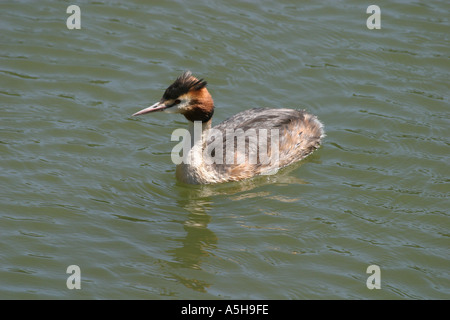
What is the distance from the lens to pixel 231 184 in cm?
928

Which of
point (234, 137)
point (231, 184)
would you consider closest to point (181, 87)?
point (234, 137)

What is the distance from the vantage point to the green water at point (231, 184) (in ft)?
24.3

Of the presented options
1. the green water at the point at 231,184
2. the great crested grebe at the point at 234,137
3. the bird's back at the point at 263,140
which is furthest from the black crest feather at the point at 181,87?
the green water at the point at 231,184

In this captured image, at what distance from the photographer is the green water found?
741 centimetres

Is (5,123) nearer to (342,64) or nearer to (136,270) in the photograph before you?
(136,270)

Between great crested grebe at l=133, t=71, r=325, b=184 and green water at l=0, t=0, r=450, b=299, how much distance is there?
187mm

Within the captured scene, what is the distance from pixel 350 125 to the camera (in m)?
10.5

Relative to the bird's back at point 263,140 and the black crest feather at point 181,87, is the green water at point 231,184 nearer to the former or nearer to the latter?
Result: the bird's back at point 263,140

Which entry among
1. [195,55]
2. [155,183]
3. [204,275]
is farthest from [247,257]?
[195,55]

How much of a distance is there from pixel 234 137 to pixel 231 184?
614 millimetres

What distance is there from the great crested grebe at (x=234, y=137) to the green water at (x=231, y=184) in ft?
0.61

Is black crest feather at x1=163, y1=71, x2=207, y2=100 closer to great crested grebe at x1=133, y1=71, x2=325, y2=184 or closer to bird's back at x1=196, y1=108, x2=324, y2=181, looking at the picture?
great crested grebe at x1=133, y1=71, x2=325, y2=184

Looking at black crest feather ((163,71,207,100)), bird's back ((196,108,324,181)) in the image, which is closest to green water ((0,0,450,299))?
bird's back ((196,108,324,181))

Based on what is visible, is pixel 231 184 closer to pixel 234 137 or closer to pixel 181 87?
pixel 234 137
